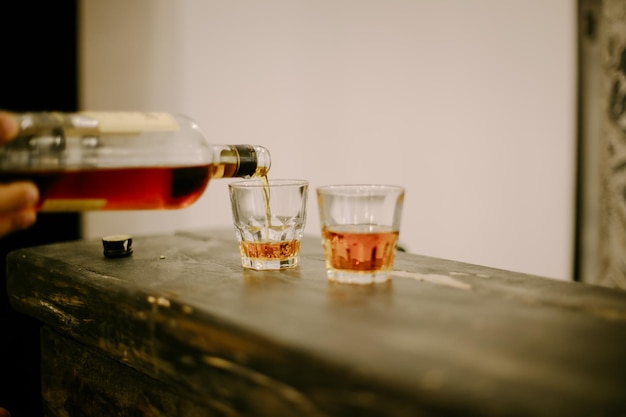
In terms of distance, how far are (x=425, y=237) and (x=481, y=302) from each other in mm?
2151

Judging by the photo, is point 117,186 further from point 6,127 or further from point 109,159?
point 6,127

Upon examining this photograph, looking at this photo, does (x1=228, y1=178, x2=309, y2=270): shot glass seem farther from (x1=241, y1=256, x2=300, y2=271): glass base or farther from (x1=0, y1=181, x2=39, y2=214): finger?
(x1=0, y1=181, x2=39, y2=214): finger

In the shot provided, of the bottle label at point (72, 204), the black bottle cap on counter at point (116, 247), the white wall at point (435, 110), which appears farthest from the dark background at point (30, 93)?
the bottle label at point (72, 204)

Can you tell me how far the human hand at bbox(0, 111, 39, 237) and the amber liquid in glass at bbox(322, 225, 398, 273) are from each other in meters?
0.40

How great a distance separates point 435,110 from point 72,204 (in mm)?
2228

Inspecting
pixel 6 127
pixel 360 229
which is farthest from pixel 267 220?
pixel 6 127

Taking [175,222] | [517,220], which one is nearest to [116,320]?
[175,222]

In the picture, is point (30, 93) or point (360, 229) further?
point (30, 93)

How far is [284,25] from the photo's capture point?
245 cm

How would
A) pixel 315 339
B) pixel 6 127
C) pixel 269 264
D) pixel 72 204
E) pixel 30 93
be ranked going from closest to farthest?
pixel 315 339, pixel 6 127, pixel 72 204, pixel 269 264, pixel 30 93

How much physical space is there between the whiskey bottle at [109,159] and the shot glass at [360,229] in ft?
0.68

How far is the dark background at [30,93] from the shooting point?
1.95 metres

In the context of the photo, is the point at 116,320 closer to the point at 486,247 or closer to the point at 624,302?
the point at 624,302

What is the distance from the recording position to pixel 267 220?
3.04ft
